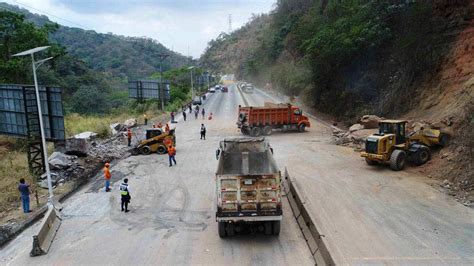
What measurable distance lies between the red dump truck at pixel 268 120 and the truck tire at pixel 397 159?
47.4 feet

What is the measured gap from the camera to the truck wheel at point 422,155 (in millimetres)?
21156

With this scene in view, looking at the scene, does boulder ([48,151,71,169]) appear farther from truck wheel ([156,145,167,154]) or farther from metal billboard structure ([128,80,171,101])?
metal billboard structure ([128,80,171,101])

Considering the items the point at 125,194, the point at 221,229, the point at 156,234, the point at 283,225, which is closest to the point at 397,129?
the point at 283,225

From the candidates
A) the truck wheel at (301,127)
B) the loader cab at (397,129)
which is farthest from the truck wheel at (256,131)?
the loader cab at (397,129)

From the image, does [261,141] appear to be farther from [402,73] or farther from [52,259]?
[402,73]

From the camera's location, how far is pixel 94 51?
159m

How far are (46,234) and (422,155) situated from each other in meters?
17.4

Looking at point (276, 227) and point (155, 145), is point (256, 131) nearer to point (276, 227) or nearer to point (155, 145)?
point (155, 145)

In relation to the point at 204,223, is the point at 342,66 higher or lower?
higher

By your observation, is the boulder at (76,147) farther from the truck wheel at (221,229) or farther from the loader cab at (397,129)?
the loader cab at (397,129)

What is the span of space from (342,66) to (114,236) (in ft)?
104

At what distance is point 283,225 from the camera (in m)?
14.8

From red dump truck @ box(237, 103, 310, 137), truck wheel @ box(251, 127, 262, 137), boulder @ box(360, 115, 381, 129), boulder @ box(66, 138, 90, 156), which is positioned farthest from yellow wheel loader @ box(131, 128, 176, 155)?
boulder @ box(360, 115, 381, 129)

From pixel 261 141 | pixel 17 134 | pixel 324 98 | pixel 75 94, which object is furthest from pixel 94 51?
pixel 261 141
